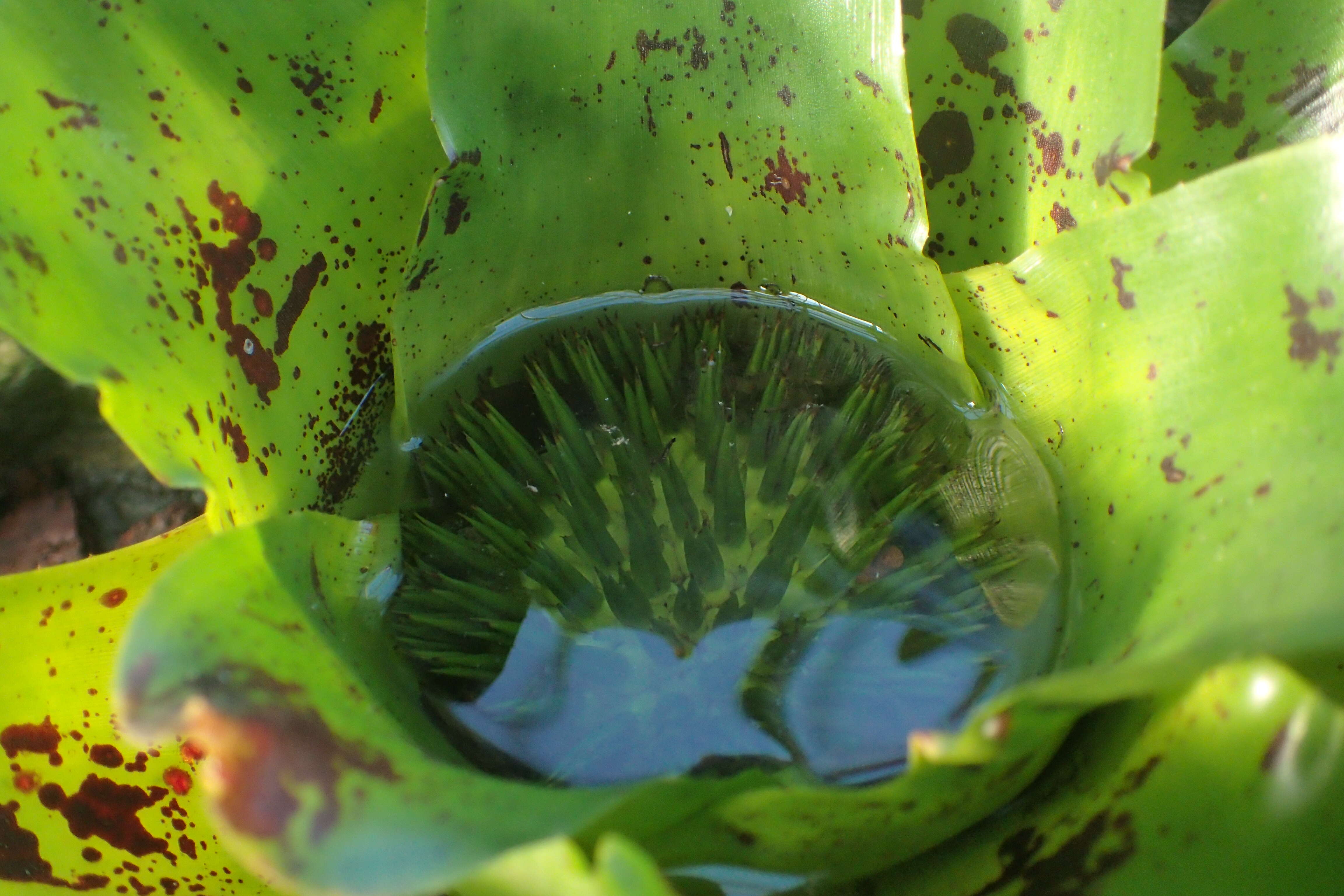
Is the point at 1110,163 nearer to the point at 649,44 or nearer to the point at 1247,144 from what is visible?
the point at 1247,144

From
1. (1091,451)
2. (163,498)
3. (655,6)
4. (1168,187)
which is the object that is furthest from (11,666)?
(1168,187)

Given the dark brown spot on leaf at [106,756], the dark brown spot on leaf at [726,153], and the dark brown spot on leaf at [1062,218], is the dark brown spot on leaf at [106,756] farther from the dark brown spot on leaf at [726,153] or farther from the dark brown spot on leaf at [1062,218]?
the dark brown spot on leaf at [1062,218]

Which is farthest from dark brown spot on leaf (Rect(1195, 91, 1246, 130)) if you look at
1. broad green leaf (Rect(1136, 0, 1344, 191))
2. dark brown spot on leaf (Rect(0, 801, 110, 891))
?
dark brown spot on leaf (Rect(0, 801, 110, 891))

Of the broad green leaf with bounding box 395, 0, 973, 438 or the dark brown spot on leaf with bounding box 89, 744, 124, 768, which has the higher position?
the broad green leaf with bounding box 395, 0, 973, 438

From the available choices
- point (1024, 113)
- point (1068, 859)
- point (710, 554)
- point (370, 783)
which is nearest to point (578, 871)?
point (370, 783)

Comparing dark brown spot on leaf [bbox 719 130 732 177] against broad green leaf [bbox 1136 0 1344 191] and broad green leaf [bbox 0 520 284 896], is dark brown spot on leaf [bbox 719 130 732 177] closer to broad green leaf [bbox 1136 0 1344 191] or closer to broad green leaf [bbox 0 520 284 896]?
broad green leaf [bbox 1136 0 1344 191]

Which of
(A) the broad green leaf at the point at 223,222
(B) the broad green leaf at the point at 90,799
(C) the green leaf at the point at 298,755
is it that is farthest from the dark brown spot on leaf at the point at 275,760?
(B) the broad green leaf at the point at 90,799

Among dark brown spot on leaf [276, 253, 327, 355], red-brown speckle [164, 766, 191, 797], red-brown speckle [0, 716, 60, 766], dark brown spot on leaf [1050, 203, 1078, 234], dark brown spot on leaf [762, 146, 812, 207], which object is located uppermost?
dark brown spot on leaf [762, 146, 812, 207]
